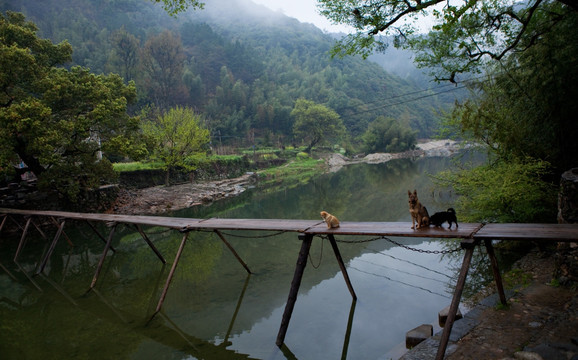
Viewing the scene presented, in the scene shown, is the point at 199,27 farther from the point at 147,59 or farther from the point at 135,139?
the point at 135,139

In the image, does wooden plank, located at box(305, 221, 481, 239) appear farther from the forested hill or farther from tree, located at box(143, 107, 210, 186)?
the forested hill

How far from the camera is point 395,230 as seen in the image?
22.6 ft

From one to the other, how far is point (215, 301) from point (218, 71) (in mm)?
83744

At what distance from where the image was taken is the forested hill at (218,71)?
64500mm

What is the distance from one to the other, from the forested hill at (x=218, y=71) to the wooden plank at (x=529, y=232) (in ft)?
119

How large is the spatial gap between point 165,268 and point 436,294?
9.14 metres

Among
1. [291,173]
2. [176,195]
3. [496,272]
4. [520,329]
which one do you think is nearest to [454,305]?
[520,329]

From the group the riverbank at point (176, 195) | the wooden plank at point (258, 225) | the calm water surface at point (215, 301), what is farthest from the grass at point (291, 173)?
the wooden plank at point (258, 225)

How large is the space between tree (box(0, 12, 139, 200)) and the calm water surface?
396cm

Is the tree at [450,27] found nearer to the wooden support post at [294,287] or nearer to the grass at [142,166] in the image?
the wooden support post at [294,287]

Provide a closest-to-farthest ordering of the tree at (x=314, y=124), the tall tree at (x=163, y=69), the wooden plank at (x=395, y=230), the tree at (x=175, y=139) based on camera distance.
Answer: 1. the wooden plank at (x=395, y=230)
2. the tree at (x=175, y=139)
3. the tall tree at (x=163, y=69)
4. the tree at (x=314, y=124)

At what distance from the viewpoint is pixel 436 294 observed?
9359 mm

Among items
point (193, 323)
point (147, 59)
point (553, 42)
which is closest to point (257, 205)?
point (193, 323)

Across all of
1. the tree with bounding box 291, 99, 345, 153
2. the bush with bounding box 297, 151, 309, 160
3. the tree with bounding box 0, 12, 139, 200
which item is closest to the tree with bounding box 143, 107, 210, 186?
the tree with bounding box 0, 12, 139, 200
